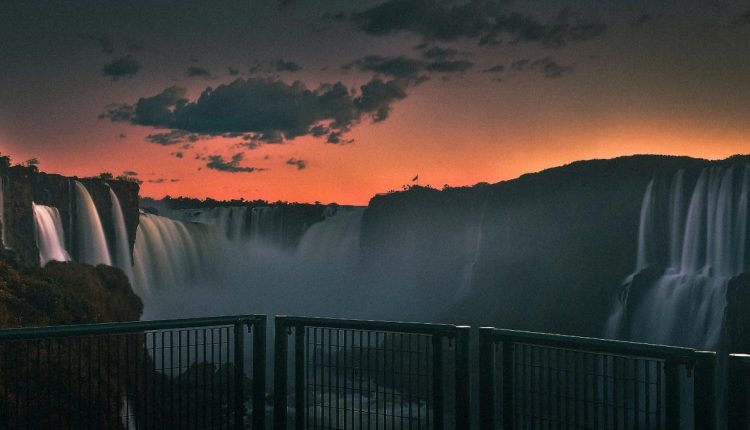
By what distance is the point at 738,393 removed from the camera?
4.48m

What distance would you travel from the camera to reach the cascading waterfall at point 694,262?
37.9 m

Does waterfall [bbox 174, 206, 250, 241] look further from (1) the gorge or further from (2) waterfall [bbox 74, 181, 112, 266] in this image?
(2) waterfall [bbox 74, 181, 112, 266]

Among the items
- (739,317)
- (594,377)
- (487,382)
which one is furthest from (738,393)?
(739,317)

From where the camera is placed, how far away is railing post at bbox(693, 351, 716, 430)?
4.60 m

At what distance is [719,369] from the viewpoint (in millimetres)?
32344

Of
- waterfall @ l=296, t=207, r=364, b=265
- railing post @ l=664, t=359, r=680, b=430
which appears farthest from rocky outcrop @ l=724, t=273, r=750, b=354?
waterfall @ l=296, t=207, r=364, b=265

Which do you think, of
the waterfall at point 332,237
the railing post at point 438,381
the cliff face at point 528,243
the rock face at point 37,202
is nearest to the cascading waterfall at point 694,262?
the cliff face at point 528,243

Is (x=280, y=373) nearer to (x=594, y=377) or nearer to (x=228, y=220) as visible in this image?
(x=594, y=377)

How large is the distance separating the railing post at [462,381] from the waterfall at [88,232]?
151 feet

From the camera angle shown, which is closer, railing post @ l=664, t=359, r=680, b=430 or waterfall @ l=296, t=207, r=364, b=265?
railing post @ l=664, t=359, r=680, b=430

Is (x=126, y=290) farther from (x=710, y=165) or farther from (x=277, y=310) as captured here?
(x=277, y=310)

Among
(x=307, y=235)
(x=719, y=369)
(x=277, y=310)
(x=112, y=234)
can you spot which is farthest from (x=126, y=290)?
(x=277, y=310)

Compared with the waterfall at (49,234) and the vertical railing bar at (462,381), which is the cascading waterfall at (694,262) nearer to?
the vertical railing bar at (462,381)

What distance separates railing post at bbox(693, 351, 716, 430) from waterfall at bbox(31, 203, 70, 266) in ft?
138
